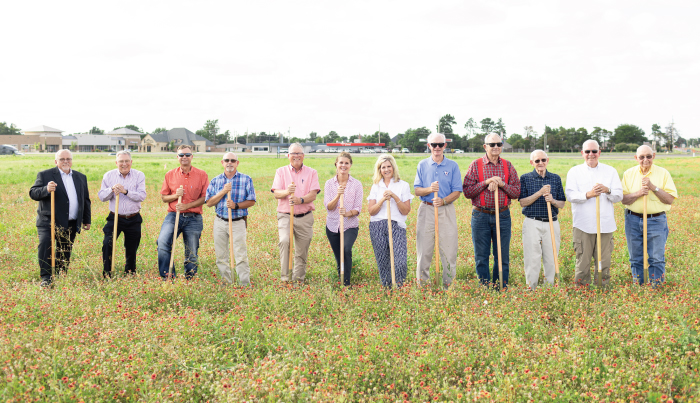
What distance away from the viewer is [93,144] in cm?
11331

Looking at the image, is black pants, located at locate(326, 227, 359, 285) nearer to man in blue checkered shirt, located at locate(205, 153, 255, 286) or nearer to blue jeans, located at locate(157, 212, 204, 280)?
man in blue checkered shirt, located at locate(205, 153, 255, 286)

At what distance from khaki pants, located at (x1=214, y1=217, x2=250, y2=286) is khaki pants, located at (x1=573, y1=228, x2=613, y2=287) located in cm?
510

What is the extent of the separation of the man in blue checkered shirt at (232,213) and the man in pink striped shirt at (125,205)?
1.28m

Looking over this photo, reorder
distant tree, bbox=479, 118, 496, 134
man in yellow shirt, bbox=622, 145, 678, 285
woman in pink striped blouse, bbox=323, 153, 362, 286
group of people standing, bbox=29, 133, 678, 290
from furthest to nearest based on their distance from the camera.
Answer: distant tree, bbox=479, 118, 496, 134
woman in pink striped blouse, bbox=323, 153, 362, 286
group of people standing, bbox=29, 133, 678, 290
man in yellow shirt, bbox=622, 145, 678, 285

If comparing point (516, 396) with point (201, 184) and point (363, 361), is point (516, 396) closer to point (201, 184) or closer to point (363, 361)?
point (363, 361)

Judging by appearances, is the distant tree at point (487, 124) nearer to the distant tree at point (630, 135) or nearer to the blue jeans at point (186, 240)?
the distant tree at point (630, 135)

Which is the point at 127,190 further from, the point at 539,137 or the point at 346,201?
the point at 539,137

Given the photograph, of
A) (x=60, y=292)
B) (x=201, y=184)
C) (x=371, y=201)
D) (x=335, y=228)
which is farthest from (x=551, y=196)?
(x=60, y=292)

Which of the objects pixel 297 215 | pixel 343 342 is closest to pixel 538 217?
pixel 297 215

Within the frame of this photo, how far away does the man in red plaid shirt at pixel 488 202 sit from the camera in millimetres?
6809

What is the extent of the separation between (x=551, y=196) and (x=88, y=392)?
6187 mm

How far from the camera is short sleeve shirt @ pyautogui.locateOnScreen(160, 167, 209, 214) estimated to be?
7258mm

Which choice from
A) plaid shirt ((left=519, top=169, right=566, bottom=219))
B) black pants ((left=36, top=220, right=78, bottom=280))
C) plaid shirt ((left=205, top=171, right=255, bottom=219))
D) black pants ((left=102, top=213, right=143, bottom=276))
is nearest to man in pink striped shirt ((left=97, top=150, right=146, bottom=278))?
black pants ((left=102, top=213, right=143, bottom=276))

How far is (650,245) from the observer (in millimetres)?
6797
